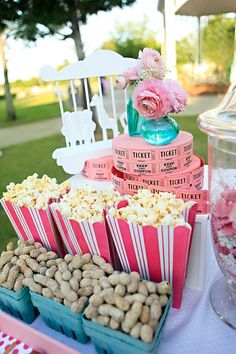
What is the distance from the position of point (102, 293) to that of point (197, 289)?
29 centimetres

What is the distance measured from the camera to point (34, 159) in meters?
3.91

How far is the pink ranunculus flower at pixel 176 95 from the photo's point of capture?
889 millimetres

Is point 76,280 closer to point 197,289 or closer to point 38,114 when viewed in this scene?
point 197,289

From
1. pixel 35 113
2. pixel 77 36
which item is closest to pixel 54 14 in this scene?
pixel 77 36

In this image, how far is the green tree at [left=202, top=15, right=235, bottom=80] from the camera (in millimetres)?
8302

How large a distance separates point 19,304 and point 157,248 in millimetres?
310

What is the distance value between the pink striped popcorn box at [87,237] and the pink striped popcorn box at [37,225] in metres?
0.02

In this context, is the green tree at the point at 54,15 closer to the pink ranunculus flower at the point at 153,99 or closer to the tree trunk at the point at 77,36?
the tree trunk at the point at 77,36

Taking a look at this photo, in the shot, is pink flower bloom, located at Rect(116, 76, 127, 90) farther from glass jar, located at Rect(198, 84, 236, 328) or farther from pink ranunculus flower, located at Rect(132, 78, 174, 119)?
glass jar, located at Rect(198, 84, 236, 328)

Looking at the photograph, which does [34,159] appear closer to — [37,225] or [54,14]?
[54,14]

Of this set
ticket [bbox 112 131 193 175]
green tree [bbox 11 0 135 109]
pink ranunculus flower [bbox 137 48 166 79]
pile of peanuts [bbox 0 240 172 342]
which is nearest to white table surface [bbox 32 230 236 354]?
pile of peanuts [bbox 0 240 172 342]

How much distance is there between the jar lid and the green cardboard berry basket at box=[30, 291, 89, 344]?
1.36 ft

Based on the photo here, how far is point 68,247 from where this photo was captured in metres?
0.76

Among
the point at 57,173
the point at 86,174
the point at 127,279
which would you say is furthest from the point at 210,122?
the point at 57,173
